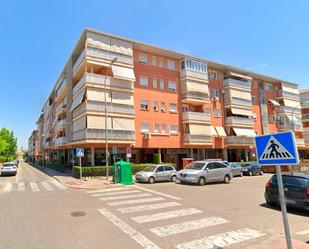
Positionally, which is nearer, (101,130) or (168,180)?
(168,180)

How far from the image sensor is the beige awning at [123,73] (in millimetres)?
27522

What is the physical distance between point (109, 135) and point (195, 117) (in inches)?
481

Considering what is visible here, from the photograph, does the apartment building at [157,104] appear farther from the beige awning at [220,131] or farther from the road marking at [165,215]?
the road marking at [165,215]

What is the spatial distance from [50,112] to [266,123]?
135 feet

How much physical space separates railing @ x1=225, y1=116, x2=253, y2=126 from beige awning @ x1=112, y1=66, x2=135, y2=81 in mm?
16265

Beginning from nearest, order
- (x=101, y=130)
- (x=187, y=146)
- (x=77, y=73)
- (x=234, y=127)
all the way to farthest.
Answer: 1. (x=101, y=130)
2. (x=77, y=73)
3. (x=187, y=146)
4. (x=234, y=127)

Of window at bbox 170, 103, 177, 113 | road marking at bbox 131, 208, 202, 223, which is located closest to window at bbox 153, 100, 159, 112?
window at bbox 170, 103, 177, 113

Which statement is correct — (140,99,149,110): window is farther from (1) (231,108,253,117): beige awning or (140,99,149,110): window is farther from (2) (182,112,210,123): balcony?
(1) (231,108,253,117): beige awning

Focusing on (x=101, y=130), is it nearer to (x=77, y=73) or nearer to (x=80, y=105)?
(x=80, y=105)

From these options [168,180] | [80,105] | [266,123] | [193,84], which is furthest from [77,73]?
[266,123]

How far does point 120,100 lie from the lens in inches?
1111

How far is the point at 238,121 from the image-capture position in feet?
123

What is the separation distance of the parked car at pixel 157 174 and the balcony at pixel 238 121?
18.5 meters

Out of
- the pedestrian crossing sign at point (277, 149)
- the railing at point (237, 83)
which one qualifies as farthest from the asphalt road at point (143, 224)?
the railing at point (237, 83)
